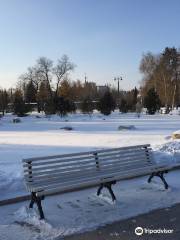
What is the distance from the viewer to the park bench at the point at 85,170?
6693mm

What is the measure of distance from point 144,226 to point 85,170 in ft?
5.94


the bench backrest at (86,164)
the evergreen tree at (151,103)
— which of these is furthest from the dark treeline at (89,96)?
the bench backrest at (86,164)

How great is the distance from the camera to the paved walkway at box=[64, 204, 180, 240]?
18.1 feet

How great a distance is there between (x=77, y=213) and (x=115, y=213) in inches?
24.1

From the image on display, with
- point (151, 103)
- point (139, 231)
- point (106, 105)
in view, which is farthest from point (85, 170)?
point (151, 103)

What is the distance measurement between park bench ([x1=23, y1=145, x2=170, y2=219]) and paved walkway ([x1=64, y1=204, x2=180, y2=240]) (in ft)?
3.13

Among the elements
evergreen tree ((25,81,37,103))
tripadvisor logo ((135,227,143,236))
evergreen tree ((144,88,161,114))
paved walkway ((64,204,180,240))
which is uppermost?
evergreen tree ((25,81,37,103))

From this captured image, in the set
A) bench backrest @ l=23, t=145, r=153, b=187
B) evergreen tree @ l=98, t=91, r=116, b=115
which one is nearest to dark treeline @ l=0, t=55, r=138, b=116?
evergreen tree @ l=98, t=91, r=116, b=115

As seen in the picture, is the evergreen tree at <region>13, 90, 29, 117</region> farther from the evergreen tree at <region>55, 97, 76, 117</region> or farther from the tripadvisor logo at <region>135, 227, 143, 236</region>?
the tripadvisor logo at <region>135, 227, 143, 236</region>

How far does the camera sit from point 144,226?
A: 19.7 feet

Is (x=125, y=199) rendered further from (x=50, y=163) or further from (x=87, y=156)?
(x=50, y=163)

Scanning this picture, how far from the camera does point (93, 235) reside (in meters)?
5.61

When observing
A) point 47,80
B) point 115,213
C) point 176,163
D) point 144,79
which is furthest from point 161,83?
point 115,213

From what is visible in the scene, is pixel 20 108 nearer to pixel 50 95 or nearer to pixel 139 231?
pixel 50 95
